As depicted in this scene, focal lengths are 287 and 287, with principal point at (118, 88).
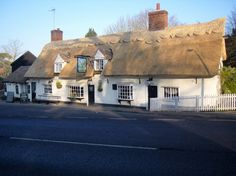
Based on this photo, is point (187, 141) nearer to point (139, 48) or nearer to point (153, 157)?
point (153, 157)

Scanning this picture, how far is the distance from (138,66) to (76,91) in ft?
28.2

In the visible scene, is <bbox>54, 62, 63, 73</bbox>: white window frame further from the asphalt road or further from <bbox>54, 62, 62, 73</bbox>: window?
the asphalt road

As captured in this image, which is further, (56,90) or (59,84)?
(56,90)

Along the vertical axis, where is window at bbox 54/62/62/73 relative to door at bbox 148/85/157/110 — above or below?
above

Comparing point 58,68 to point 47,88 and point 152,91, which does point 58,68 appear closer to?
point 47,88

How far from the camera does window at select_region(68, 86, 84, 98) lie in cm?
3038

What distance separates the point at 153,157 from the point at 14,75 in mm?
38676

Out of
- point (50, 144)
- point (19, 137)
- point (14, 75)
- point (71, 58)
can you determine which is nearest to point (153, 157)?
point (50, 144)

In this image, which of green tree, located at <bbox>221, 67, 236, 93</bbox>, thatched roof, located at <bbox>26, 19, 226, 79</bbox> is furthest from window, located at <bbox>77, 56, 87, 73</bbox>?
green tree, located at <bbox>221, 67, 236, 93</bbox>

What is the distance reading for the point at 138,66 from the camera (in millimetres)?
25562

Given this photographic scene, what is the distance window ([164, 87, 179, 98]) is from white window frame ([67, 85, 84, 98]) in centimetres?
985

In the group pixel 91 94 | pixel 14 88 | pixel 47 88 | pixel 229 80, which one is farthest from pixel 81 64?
pixel 14 88

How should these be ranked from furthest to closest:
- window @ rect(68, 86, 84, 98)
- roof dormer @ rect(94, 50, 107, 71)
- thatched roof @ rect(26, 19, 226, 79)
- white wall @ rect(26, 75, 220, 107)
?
window @ rect(68, 86, 84, 98) → roof dormer @ rect(94, 50, 107, 71) → thatched roof @ rect(26, 19, 226, 79) → white wall @ rect(26, 75, 220, 107)

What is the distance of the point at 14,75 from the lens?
4288cm
